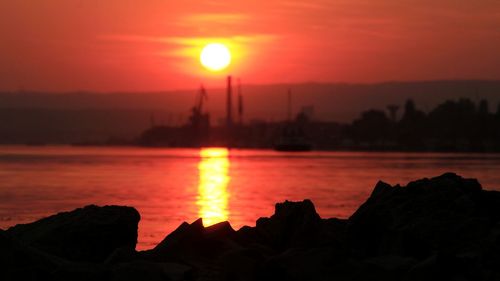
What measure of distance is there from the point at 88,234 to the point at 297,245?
106 inches

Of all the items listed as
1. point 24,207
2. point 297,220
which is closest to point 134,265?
point 297,220

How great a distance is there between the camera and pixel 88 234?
10984 millimetres

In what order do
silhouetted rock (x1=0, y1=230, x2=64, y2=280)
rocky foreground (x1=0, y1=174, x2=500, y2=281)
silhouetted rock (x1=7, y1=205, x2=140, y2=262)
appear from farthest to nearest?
silhouetted rock (x1=7, y1=205, x2=140, y2=262)
rocky foreground (x1=0, y1=174, x2=500, y2=281)
silhouetted rock (x1=0, y1=230, x2=64, y2=280)

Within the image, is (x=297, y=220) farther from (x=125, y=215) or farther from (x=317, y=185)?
(x=317, y=185)

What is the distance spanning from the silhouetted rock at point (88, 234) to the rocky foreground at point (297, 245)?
0.01m

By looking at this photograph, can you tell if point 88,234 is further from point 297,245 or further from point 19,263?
point 297,245

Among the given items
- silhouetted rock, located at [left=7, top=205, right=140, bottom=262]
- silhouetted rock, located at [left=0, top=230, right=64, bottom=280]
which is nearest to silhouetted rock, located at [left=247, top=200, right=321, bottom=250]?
silhouetted rock, located at [left=7, top=205, right=140, bottom=262]

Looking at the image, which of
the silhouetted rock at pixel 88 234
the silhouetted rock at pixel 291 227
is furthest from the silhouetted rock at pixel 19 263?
the silhouetted rock at pixel 291 227

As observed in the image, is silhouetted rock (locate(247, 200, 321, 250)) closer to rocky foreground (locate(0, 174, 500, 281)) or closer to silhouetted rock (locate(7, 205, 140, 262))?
rocky foreground (locate(0, 174, 500, 281))

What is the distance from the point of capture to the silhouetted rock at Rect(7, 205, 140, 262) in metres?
10.9

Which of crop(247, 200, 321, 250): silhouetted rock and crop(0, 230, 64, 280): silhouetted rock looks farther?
crop(247, 200, 321, 250): silhouetted rock

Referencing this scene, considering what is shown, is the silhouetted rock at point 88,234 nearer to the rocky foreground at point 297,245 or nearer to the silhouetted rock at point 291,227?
the rocky foreground at point 297,245

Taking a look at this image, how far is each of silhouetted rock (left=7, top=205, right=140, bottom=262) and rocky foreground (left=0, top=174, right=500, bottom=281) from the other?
0.01 metres

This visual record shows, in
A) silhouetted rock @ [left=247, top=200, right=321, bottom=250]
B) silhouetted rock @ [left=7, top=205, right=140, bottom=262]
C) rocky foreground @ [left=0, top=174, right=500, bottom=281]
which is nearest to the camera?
rocky foreground @ [left=0, top=174, right=500, bottom=281]
